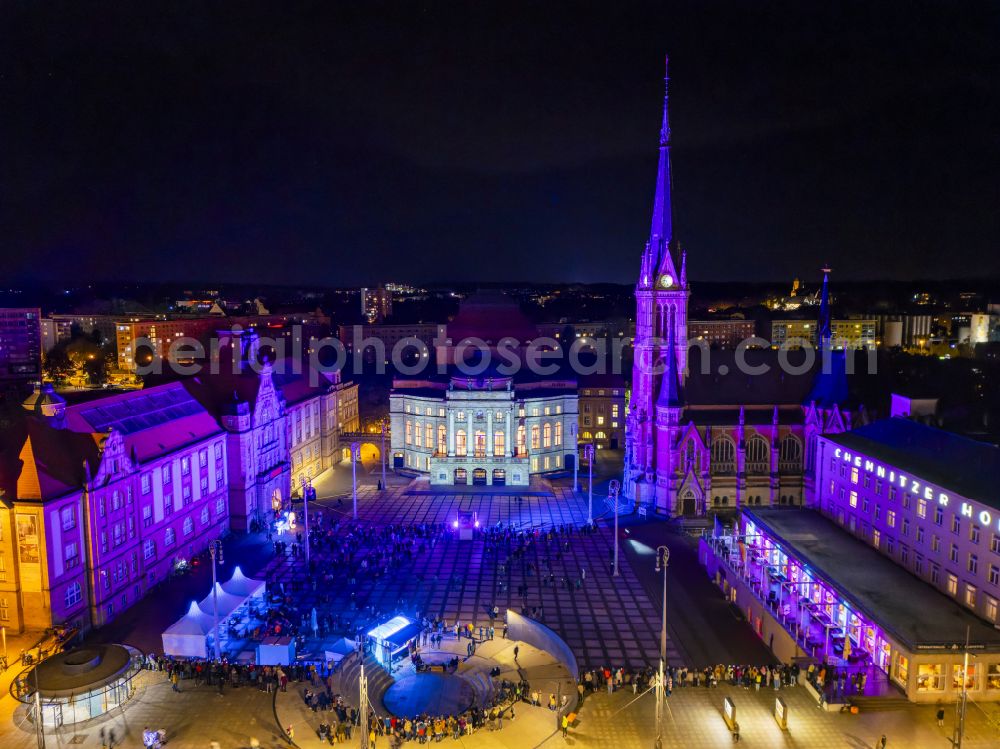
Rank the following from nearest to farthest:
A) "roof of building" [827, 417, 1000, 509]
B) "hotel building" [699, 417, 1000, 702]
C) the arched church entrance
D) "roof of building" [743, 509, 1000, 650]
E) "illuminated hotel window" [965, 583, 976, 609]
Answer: "hotel building" [699, 417, 1000, 702] → "roof of building" [743, 509, 1000, 650] → "illuminated hotel window" [965, 583, 976, 609] → "roof of building" [827, 417, 1000, 509] → the arched church entrance

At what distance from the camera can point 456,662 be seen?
4003 cm

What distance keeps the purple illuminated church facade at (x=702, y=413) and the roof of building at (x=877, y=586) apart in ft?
41.8

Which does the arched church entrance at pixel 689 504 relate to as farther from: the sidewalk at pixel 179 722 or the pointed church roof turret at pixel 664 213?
the sidewalk at pixel 179 722

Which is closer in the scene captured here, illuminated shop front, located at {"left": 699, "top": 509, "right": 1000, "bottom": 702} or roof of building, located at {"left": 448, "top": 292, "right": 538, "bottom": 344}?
illuminated shop front, located at {"left": 699, "top": 509, "right": 1000, "bottom": 702}

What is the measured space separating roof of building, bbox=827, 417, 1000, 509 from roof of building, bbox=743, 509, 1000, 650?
643 centimetres

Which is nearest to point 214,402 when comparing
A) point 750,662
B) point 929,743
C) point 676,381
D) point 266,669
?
point 266,669

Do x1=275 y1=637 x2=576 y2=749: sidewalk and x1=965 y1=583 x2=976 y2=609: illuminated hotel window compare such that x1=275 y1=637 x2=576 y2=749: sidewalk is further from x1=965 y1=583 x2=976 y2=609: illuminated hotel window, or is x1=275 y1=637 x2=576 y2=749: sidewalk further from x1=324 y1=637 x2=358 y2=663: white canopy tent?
x1=965 y1=583 x2=976 y2=609: illuminated hotel window

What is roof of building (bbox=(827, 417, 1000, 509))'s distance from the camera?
4403 cm

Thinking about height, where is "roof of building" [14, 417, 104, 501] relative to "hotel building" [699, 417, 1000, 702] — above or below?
above

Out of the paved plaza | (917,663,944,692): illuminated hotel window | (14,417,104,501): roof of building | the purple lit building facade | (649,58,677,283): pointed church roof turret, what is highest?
(649,58,677,283): pointed church roof turret

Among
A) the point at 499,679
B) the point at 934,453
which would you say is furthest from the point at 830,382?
the point at 499,679

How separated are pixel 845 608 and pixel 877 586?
3541 millimetres

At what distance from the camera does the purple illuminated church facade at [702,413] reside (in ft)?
237

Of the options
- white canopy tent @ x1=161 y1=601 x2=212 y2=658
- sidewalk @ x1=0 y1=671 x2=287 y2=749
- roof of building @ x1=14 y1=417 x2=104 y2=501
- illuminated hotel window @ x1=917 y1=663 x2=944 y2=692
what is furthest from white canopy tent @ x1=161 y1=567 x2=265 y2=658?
illuminated hotel window @ x1=917 y1=663 x2=944 y2=692
